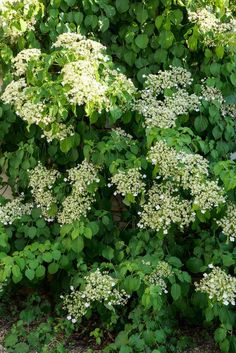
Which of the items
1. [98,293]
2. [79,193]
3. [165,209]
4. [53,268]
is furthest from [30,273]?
[165,209]

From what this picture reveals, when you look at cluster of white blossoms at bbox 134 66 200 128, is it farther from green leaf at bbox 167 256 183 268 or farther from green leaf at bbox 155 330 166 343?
green leaf at bbox 155 330 166 343

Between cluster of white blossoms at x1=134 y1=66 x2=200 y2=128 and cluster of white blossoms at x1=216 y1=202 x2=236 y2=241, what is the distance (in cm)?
60

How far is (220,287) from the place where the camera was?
3.27 m

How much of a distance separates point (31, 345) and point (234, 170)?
1.64 meters

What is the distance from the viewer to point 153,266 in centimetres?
341

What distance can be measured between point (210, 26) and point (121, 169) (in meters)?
1.06

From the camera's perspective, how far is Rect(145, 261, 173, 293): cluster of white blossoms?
11.0ft

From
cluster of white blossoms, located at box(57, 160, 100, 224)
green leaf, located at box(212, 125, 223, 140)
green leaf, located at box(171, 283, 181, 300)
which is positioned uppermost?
green leaf, located at box(212, 125, 223, 140)

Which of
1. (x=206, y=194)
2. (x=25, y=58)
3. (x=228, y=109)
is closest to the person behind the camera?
(x=206, y=194)

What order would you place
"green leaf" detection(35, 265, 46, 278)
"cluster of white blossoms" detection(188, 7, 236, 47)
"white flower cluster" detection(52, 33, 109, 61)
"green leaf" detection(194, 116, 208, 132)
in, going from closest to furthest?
"white flower cluster" detection(52, 33, 109, 61) → "green leaf" detection(35, 265, 46, 278) → "cluster of white blossoms" detection(188, 7, 236, 47) → "green leaf" detection(194, 116, 208, 132)

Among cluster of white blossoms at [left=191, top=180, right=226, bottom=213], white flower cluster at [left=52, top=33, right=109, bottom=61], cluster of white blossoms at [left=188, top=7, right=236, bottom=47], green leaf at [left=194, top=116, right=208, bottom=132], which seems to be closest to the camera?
cluster of white blossoms at [left=191, top=180, right=226, bottom=213]

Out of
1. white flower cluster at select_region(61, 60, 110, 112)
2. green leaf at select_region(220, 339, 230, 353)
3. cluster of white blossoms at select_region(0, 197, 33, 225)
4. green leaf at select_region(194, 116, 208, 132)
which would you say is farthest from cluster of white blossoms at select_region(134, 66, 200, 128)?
green leaf at select_region(220, 339, 230, 353)

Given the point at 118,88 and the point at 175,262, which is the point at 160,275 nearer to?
the point at 175,262

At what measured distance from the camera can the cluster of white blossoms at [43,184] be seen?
377 cm
